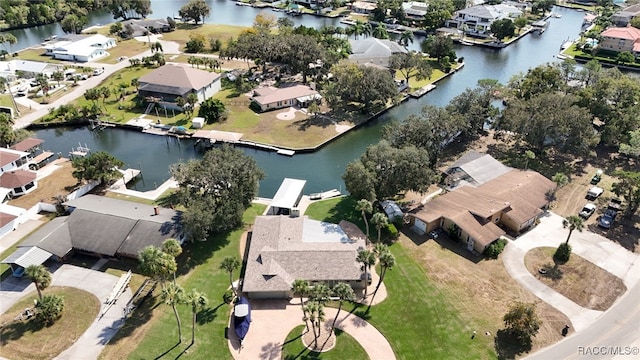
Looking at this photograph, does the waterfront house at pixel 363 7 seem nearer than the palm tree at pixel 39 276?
No

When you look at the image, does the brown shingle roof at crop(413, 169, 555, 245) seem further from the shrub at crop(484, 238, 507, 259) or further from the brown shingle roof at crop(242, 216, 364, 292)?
the brown shingle roof at crop(242, 216, 364, 292)

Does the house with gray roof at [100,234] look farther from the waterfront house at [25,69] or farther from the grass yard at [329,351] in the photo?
the waterfront house at [25,69]

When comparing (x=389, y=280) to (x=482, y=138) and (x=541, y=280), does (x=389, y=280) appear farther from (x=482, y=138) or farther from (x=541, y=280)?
(x=482, y=138)

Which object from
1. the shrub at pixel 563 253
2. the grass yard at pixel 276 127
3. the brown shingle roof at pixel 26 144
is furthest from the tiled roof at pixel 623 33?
the brown shingle roof at pixel 26 144

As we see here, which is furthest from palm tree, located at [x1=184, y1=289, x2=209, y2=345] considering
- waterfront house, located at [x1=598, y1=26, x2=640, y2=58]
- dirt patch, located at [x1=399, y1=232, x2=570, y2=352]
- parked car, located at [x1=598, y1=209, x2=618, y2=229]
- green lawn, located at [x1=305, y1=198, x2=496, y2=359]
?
waterfront house, located at [x1=598, y1=26, x2=640, y2=58]

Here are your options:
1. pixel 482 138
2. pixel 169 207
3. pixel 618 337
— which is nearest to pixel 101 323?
pixel 169 207

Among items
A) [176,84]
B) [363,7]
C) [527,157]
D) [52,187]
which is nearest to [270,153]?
[176,84]
